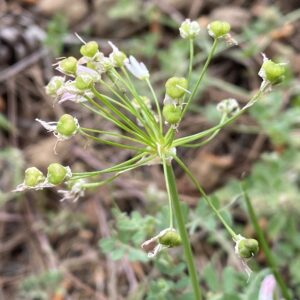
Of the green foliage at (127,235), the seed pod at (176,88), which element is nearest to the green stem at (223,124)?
the seed pod at (176,88)

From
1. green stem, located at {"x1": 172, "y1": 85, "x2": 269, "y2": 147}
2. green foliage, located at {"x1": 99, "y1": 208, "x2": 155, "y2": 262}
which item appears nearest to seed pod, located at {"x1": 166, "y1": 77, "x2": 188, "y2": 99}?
green stem, located at {"x1": 172, "y1": 85, "x2": 269, "y2": 147}

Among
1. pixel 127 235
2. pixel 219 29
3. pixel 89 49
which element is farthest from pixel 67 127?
pixel 127 235

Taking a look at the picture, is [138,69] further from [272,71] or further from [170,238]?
[170,238]

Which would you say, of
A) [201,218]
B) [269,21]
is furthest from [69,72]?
[269,21]

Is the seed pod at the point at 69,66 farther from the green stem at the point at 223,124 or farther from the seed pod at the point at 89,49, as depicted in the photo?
the green stem at the point at 223,124

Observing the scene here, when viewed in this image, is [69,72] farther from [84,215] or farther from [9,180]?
[9,180]
